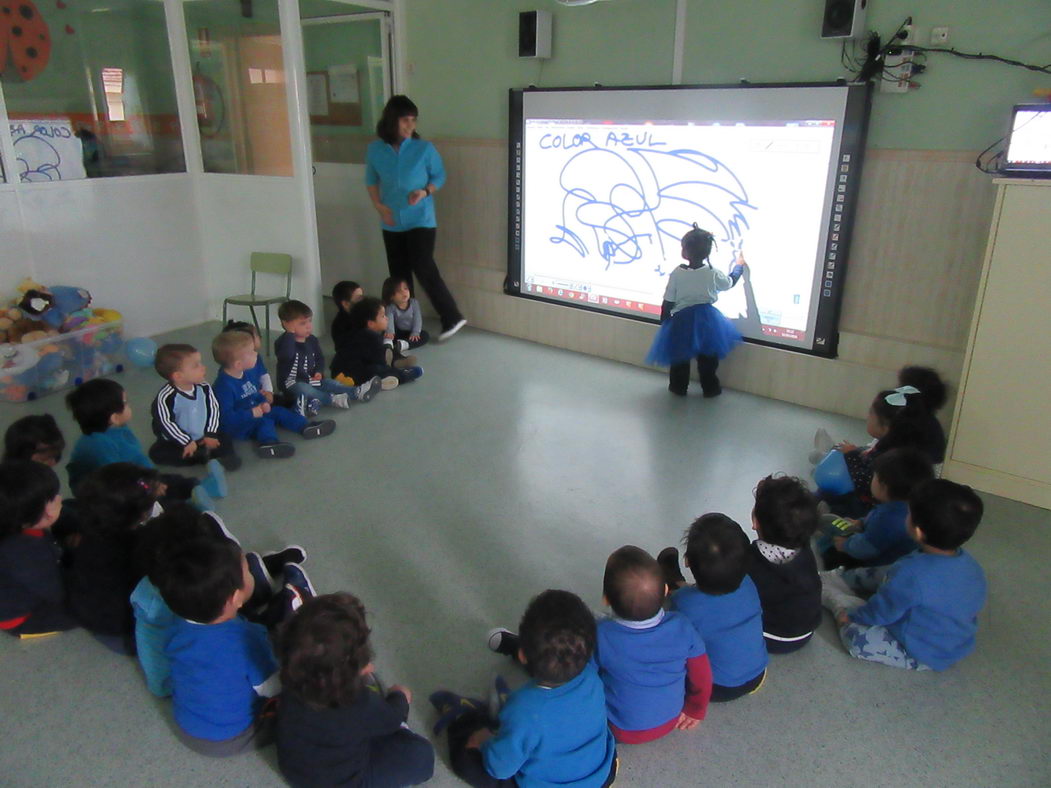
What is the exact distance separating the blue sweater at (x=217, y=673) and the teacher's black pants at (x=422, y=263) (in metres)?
3.45

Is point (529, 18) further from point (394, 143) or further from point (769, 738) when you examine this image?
point (769, 738)

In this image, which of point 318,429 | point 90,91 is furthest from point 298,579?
point 90,91

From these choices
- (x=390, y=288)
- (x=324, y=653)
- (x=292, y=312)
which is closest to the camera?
(x=324, y=653)

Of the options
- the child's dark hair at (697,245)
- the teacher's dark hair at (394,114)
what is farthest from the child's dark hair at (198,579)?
the teacher's dark hair at (394,114)

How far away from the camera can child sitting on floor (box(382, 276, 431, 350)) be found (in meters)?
4.60

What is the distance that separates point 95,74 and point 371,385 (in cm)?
258

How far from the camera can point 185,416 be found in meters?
3.12

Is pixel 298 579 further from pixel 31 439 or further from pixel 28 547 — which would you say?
pixel 31 439

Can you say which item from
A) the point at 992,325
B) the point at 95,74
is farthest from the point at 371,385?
the point at 992,325

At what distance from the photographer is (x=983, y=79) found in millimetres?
3145

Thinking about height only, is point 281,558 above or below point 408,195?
below

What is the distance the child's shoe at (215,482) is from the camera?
292 cm

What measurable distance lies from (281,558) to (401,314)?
Result: 249cm

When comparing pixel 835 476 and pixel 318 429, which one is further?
pixel 318 429
